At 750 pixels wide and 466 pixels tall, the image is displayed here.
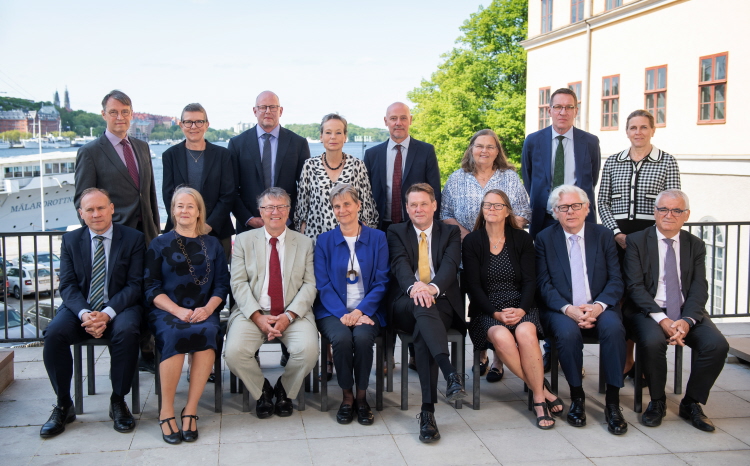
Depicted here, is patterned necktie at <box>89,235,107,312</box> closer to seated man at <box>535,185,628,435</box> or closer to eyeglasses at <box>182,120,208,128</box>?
eyeglasses at <box>182,120,208,128</box>

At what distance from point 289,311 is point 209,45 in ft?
228

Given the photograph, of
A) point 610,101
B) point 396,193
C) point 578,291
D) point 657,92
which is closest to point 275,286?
point 396,193

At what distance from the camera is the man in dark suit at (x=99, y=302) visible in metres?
3.50

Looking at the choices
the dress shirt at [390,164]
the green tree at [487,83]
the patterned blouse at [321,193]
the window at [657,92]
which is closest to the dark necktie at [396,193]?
the dress shirt at [390,164]

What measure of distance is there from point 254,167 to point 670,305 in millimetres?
3007

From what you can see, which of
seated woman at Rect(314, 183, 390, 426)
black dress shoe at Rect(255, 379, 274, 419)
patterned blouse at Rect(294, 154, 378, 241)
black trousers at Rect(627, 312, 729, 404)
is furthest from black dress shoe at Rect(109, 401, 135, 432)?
black trousers at Rect(627, 312, 729, 404)

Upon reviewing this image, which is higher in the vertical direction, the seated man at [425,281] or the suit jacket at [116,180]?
the suit jacket at [116,180]

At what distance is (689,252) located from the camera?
3877 millimetres

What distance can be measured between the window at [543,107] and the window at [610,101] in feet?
11.7

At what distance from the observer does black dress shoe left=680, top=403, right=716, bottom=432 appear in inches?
138

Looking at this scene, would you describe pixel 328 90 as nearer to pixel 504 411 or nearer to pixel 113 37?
pixel 113 37

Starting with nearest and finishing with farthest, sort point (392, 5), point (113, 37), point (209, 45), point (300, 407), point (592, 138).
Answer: point (300, 407)
point (592, 138)
point (392, 5)
point (209, 45)
point (113, 37)

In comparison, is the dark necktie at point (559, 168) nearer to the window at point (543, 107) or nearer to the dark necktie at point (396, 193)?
the dark necktie at point (396, 193)

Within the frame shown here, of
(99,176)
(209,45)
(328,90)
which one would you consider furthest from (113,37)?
(99,176)
